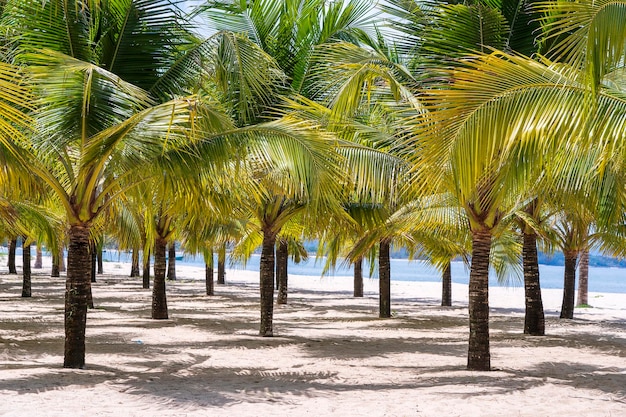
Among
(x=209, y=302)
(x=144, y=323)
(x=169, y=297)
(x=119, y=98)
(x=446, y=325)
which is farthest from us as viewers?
(x=169, y=297)

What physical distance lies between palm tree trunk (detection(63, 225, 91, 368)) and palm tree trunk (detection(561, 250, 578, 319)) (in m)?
12.6

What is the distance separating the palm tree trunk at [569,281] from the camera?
18203 millimetres

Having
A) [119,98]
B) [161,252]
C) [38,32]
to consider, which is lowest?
[161,252]

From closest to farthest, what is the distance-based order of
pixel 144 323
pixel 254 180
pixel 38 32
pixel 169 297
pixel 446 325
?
pixel 38 32 < pixel 254 180 < pixel 144 323 < pixel 446 325 < pixel 169 297

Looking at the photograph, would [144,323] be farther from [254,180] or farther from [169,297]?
[169,297]

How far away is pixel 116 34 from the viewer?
9.67 m

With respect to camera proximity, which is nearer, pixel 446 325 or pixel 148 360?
pixel 148 360

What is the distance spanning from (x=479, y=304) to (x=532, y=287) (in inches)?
216

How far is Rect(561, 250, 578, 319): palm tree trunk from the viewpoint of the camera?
18203mm

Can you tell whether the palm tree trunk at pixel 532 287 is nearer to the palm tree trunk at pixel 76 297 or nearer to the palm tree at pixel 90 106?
the palm tree at pixel 90 106

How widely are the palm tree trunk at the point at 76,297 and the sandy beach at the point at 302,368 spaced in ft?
0.84

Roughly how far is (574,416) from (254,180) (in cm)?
545

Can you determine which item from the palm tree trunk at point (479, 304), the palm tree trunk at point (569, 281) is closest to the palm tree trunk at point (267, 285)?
the palm tree trunk at point (479, 304)

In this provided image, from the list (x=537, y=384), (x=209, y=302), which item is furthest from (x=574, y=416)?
(x=209, y=302)
